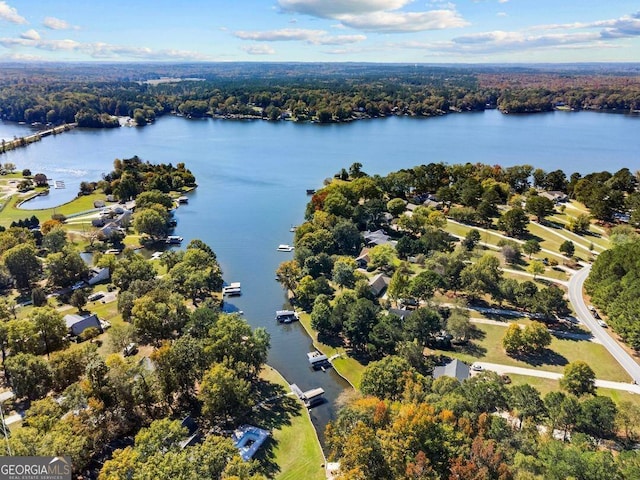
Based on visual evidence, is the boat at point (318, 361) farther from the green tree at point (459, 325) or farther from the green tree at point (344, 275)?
the green tree at point (459, 325)

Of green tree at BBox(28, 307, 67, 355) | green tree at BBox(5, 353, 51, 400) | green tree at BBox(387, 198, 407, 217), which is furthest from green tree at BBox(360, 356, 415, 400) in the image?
green tree at BBox(387, 198, 407, 217)

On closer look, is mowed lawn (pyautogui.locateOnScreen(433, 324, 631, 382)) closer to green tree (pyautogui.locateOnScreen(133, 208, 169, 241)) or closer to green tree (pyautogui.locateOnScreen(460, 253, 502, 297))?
green tree (pyautogui.locateOnScreen(460, 253, 502, 297))

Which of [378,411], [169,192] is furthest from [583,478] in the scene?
[169,192]

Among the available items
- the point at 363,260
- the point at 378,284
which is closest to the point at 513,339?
the point at 378,284

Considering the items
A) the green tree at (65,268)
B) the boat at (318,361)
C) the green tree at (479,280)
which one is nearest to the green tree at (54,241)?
the green tree at (65,268)

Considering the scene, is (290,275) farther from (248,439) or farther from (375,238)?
(248,439)

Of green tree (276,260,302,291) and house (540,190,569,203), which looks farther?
house (540,190,569,203)
